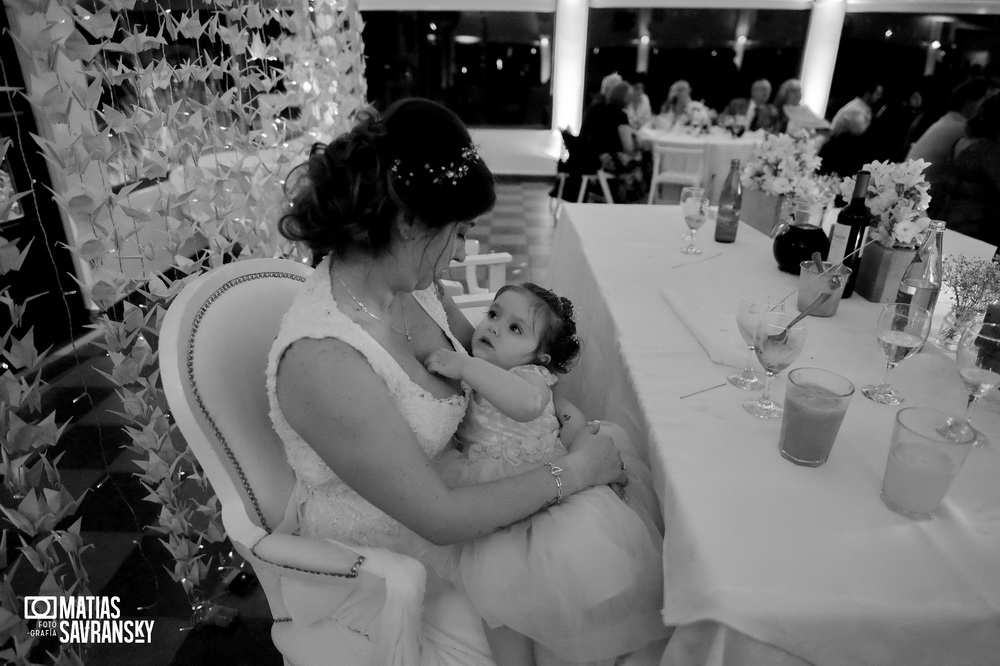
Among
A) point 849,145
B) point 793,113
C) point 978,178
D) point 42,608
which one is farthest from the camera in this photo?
point 793,113

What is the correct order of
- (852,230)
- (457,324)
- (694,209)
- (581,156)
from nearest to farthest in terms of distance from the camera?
(457,324) → (852,230) → (694,209) → (581,156)

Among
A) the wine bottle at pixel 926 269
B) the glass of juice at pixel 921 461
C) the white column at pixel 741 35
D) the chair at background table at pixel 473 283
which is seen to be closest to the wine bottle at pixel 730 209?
the wine bottle at pixel 926 269

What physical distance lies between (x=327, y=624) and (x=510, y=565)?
0.39 metres

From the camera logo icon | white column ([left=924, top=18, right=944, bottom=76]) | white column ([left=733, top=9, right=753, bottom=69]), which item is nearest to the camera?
the camera logo icon

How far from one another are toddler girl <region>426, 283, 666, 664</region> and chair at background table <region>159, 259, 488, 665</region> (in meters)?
0.12

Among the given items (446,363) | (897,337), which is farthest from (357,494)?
(897,337)

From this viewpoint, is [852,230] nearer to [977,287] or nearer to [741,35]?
[977,287]

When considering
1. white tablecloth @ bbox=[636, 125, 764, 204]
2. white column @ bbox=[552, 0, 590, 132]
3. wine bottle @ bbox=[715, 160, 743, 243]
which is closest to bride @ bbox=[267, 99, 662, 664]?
wine bottle @ bbox=[715, 160, 743, 243]

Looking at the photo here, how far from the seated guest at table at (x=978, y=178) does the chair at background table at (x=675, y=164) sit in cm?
275

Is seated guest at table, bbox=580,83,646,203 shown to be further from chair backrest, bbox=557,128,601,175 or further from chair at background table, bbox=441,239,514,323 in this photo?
chair at background table, bbox=441,239,514,323

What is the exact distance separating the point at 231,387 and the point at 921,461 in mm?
1177

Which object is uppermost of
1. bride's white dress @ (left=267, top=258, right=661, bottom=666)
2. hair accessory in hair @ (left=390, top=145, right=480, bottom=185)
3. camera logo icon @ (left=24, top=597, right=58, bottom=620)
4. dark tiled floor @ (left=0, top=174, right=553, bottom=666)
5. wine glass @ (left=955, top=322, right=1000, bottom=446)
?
hair accessory in hair @ (left=390, top=145, right=480, bottom=185)

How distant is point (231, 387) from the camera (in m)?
1.10

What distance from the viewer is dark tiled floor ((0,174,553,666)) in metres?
1.70
